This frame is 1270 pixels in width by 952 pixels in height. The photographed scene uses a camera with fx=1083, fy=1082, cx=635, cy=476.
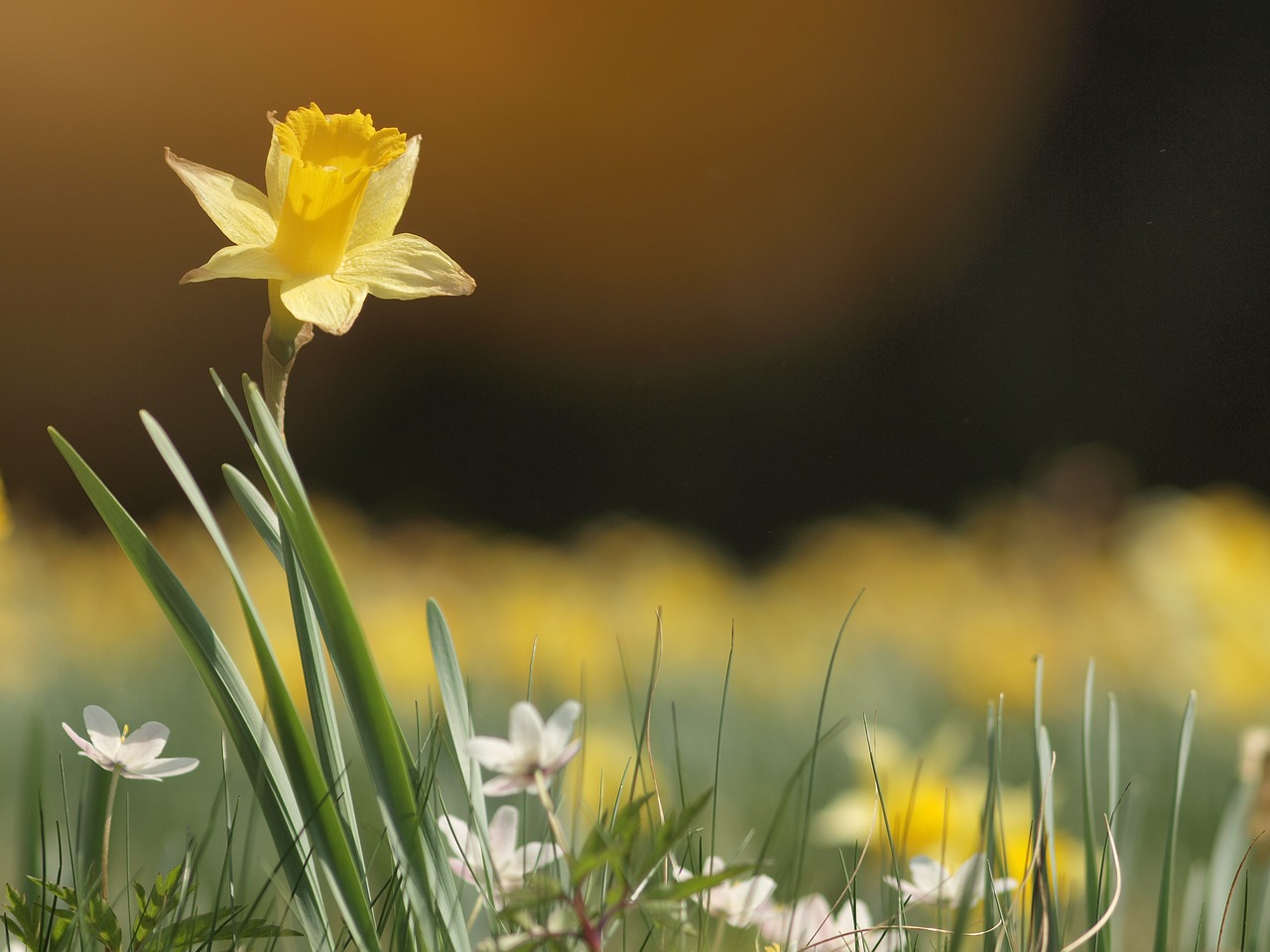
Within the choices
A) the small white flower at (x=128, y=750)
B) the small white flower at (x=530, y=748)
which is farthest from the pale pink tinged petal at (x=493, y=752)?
the small white flower at (x=128, y=750)

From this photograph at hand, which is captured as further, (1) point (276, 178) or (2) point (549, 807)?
(1) point (276, 178)

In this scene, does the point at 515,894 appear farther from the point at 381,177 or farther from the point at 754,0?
the point at 754,0

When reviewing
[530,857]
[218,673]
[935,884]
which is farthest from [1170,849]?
[218,673]

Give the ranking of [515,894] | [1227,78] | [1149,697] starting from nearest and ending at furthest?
1. [515,894]
2. [1227,78]
3. [1149,697]

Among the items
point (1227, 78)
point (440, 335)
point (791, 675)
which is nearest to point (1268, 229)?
point (1227, 78)

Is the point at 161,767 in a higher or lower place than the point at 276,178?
lower

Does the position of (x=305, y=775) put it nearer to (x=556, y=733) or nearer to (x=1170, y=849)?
(x=556, y=733)

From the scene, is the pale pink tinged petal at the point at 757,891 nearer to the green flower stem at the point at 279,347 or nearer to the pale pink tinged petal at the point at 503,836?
the pale pink tinged petal at the point at 503,836
